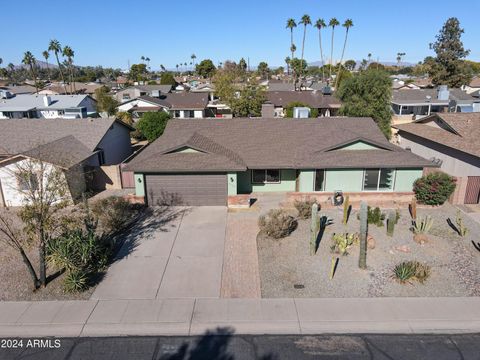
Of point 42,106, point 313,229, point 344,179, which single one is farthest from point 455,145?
point 42,106

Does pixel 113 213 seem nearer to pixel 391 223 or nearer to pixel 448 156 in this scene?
pixel 391 223

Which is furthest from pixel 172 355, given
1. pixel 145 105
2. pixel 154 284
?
pixel 145 105

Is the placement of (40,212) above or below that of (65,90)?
below

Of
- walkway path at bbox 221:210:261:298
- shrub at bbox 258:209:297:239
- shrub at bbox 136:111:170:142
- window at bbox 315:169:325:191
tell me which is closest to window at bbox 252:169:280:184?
window at bbox 315:169:325:191

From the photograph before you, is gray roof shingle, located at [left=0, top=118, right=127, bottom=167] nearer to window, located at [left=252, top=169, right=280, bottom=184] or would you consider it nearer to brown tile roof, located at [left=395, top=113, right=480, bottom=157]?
window, located at [left=252, top=169, right=280, bottom=184]

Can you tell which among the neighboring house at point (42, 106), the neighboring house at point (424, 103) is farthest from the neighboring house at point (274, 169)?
the neighboring house at point (424, 103)

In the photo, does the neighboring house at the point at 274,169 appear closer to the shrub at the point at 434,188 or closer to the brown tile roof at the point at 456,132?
the shrub at the point at 434,188
